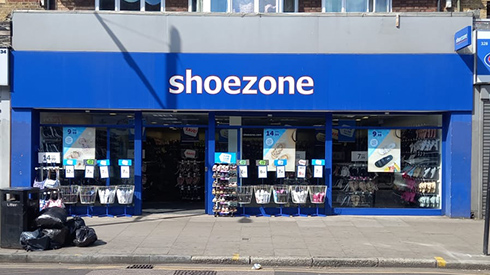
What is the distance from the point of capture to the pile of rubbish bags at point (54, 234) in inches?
316

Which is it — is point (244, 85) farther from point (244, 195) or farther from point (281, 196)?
point (281, 196)

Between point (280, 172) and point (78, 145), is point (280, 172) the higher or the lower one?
the lower one

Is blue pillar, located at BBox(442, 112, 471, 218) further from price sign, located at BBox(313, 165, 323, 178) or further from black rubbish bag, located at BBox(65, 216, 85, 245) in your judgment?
black rubbish bag, located at BBox(65, 216, 85, 245)

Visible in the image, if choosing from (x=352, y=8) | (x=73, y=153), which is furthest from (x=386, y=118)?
(x=73, y=153)

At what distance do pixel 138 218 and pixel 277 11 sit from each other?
22.3 ft

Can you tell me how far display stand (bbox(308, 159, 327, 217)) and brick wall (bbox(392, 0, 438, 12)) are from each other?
16.2 feet

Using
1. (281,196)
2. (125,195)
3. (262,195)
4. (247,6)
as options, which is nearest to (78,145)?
(125,195)

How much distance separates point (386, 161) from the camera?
11969 mm

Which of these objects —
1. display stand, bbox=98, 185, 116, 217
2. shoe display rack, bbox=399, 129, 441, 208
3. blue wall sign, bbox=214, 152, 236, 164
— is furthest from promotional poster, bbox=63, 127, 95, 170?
shoe display rack, bbox=399, 129, 441, 208

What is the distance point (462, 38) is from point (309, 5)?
13.5ft

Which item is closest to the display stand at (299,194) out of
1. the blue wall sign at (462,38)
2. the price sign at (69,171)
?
the blue wall sign at (462,38)

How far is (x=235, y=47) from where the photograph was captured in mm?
11305

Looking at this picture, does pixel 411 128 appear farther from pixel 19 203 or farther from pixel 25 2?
pixel 25 2

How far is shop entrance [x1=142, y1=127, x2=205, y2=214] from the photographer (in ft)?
46.0
